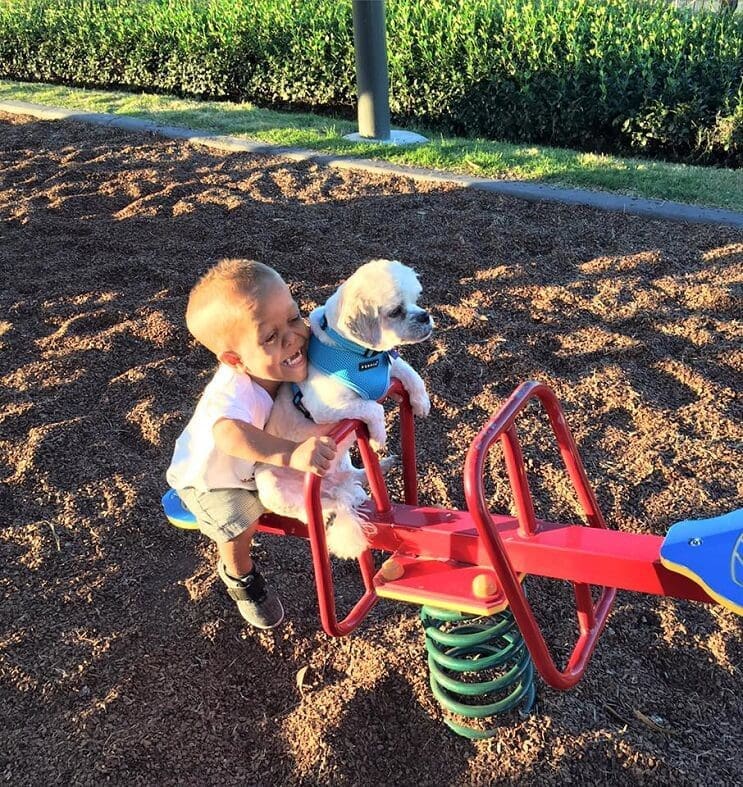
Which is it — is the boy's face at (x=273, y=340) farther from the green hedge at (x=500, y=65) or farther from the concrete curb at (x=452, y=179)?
the green hedge at (x=500, y=65)

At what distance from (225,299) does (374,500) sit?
70 cm

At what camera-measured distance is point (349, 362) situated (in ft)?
6.82

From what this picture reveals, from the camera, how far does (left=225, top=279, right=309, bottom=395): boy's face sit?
2.01m

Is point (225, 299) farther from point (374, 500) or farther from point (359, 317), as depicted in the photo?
point (374, 500)

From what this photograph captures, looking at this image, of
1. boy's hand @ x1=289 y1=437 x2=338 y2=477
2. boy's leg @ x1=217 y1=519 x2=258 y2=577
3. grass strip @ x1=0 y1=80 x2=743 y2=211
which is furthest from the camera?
grass strip @ x1=0 y1=80 x2=743 y2=211

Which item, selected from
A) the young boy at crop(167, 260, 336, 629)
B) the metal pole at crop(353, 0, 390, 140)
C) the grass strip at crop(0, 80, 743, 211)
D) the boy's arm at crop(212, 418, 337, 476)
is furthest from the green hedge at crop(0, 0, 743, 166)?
the boy's arm at crop(212, 418, 337, 476)

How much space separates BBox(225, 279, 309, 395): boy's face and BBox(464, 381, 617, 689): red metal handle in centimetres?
54

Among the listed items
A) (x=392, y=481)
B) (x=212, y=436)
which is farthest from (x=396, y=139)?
(x=212, y=436)

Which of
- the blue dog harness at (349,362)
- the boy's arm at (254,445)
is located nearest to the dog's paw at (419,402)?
the blue dog harness at (349,362)

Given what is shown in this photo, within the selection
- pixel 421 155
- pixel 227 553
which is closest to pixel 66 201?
pixel 421 155

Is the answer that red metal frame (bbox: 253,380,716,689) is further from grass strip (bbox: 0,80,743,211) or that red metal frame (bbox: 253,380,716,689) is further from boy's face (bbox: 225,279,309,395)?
grass strip (bbox: 0,80,743,211)

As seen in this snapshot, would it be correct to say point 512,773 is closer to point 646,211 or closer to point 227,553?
point 227,553

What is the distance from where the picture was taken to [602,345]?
4.00 meters

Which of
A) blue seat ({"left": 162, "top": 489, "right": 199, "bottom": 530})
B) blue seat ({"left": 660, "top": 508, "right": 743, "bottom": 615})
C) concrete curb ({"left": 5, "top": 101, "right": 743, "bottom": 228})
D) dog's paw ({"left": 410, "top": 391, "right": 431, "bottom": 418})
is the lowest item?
concrete curb ({"left": 5, "top": 101, "right": 743, "bottom": 228})
